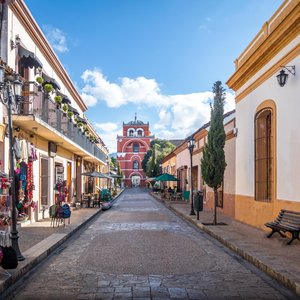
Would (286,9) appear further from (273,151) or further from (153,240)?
(153,240)

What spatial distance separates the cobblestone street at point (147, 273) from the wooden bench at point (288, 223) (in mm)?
1498

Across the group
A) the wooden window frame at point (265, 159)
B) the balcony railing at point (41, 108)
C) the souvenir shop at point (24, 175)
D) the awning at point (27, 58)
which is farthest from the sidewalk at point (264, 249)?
the awning at point (27, 58)

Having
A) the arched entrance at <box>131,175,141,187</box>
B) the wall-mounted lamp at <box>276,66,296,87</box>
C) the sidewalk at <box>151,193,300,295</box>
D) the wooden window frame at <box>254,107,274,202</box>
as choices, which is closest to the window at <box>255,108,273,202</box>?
the wooden window frame at <box>254,107,274,202</box>

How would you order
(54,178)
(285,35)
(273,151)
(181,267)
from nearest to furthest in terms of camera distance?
1. (181,267)
2. (285,35)
3. (273,151)
4. (54,178)

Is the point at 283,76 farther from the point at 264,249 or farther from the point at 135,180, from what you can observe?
the point at 135,180

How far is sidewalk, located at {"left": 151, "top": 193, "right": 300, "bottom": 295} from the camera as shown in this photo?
6.79 meters

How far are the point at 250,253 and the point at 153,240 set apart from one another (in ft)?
11.2

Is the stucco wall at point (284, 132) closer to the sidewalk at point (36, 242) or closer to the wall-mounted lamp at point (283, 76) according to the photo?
the wall-mounted lamp at point (283, 76)

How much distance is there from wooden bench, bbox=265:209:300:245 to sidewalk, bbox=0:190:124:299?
5.55 metres

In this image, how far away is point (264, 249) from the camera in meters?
Answer: 9.12

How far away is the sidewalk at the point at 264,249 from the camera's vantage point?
22.3 ft

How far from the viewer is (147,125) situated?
96562 mm

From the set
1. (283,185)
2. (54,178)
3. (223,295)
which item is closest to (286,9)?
(283,185)

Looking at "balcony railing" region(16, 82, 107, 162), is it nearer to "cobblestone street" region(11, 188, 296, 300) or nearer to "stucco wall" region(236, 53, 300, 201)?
"cobblestone street" region(11, 188, 296, 300)
